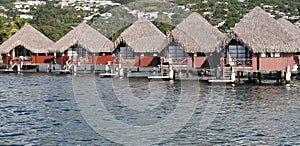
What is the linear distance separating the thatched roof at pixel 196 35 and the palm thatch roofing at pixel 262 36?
409cm

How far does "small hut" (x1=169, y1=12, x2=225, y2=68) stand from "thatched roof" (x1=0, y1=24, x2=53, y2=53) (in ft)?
57.4

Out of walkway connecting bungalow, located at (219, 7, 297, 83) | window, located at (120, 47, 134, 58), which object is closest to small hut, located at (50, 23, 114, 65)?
window, located at (120, 47, 134, 58)

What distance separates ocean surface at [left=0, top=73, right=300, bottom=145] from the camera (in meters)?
21.3

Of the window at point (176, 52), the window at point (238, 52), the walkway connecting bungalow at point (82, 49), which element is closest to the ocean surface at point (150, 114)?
the window at point (238, 52)

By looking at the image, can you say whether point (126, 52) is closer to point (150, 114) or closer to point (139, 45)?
point (139, 45)

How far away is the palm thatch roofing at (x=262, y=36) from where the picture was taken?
4100 cm

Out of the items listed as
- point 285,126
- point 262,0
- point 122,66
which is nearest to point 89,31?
point 122,66

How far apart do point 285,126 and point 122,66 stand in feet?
92.0

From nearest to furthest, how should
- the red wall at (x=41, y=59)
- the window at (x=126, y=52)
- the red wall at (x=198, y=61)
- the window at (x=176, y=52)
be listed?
the red wall at (x=198, y=61)
the window at (x=176, y=52)
the window at (x=126, y=52)
the red wall at (x=41, y=59)

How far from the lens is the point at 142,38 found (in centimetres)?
5197

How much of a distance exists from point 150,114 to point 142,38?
25.4m

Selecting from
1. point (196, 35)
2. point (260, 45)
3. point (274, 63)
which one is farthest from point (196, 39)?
point (274, 63)

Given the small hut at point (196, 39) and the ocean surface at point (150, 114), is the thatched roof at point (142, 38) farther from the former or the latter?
the ocean surface at point (150, 114)

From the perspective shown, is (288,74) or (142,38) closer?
(288,74)
